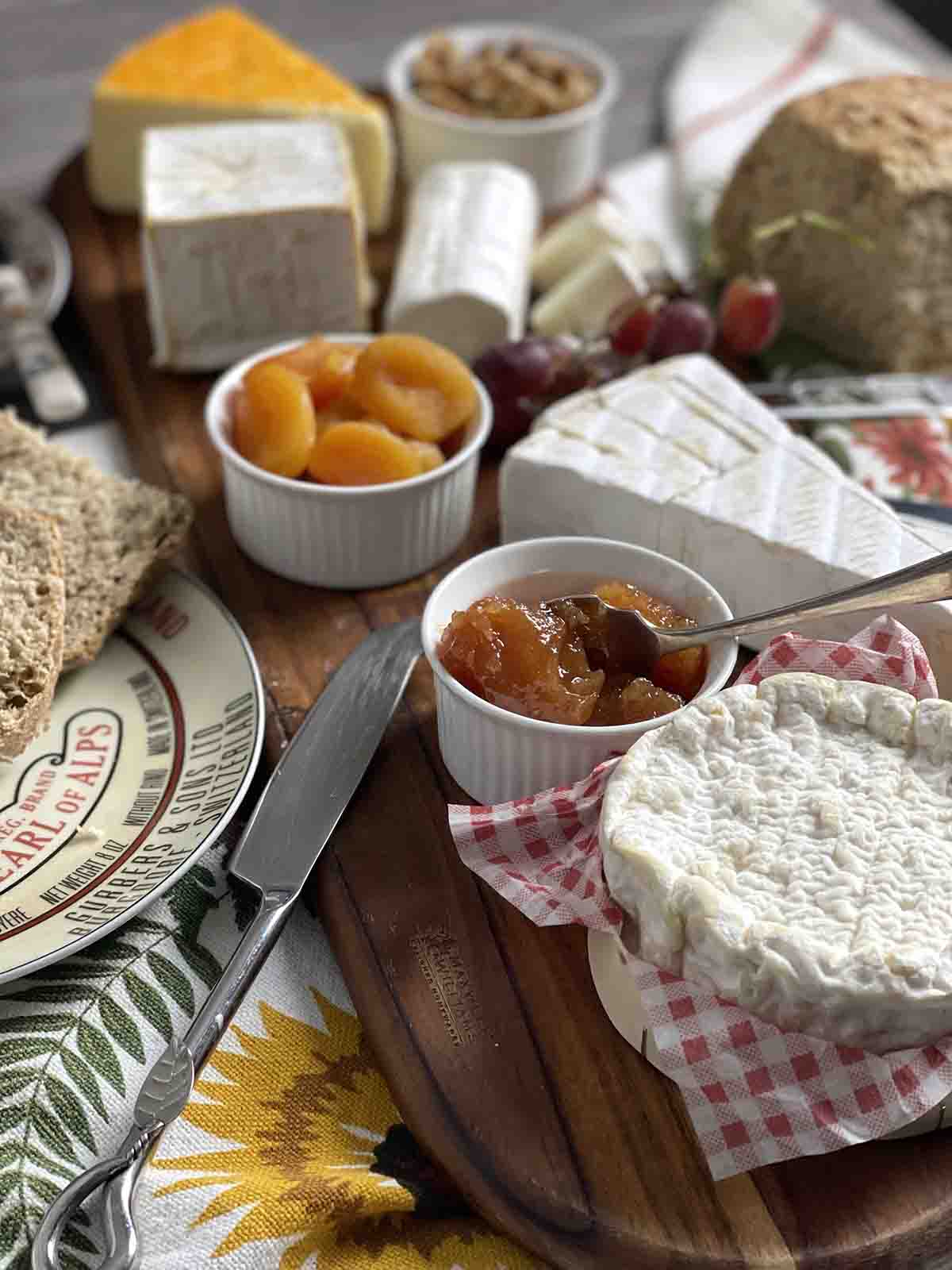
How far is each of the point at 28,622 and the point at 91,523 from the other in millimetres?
389

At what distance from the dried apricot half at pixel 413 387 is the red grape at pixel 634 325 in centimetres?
56

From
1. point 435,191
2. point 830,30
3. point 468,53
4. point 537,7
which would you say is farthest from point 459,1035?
point 537,7

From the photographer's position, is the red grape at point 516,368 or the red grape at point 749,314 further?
the red grape at point 749,314

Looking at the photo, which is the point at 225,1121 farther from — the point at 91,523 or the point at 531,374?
the point at 531,374

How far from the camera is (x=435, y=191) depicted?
11.0 ft

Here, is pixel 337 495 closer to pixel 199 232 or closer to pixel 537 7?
pixel 199 232

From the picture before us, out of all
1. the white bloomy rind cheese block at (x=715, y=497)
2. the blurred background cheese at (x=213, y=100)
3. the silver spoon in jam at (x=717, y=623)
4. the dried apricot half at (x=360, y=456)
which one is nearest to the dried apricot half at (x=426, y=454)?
the dried apricot half at (x=360, y=456)

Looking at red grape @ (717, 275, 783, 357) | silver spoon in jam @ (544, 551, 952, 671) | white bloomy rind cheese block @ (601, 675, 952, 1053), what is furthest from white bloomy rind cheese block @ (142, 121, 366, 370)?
white bloomy rind cheese block @ (601, 675, 952, 1053)

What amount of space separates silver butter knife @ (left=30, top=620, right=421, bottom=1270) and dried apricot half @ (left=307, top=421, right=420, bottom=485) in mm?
307

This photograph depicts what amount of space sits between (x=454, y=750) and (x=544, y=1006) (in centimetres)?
45

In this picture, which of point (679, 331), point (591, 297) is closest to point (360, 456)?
point (679, 331)

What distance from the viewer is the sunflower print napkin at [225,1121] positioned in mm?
1605

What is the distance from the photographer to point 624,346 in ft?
9.78

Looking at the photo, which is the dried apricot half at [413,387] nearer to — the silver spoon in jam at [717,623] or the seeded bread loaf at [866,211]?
the silver spoon in jam at [717,623]
